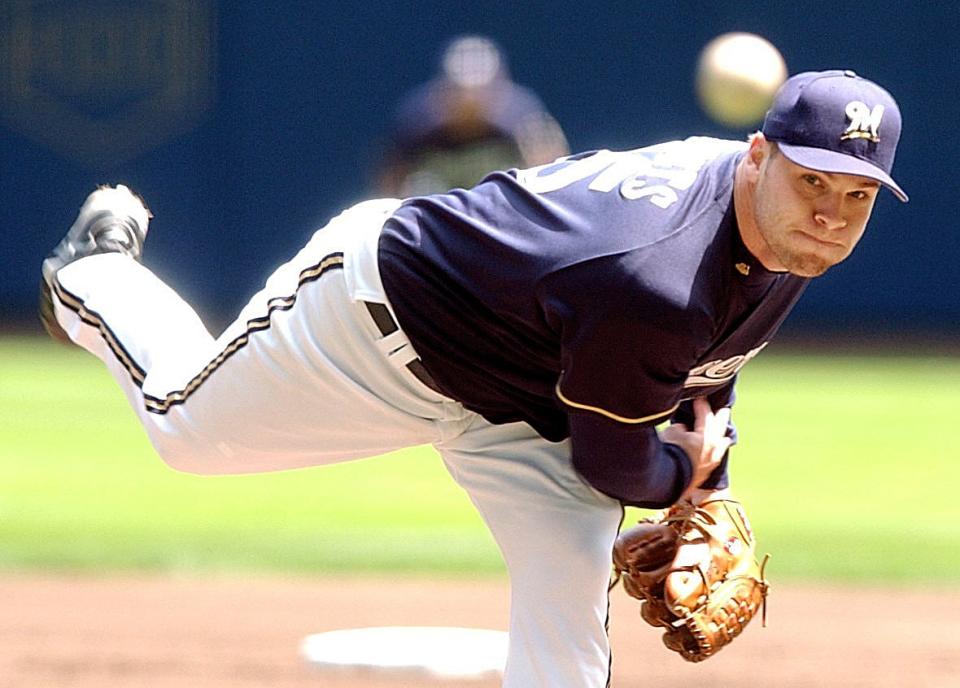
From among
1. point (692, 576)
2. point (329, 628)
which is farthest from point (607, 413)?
point (329, 628)

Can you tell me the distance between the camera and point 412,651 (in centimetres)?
516

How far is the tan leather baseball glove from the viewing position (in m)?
3.84

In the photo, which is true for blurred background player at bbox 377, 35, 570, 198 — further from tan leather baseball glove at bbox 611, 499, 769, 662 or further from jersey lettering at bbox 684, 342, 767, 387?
jersey lettering at bbox 684, 342, 767, 387

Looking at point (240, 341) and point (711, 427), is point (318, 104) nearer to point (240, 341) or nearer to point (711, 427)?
point (240, 341)

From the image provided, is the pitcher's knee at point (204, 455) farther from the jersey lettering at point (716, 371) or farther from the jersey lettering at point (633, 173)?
the jersey lettering at point (716, 371)

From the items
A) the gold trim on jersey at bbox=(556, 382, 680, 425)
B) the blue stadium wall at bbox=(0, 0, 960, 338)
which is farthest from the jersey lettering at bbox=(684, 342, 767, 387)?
the blue stadium wall at bbox=(0, 0, 960, 338)

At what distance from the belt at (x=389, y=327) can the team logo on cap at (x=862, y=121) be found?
101 centimetres

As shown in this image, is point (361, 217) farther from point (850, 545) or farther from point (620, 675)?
point (850, 545)

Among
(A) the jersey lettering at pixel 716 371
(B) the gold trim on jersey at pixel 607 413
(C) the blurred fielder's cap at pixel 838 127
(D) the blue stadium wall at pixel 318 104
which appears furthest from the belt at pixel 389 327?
(D) the blue stadium wall at pixel 318 104

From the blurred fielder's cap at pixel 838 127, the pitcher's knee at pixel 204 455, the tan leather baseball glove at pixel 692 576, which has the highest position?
the blurred fielder's cap at pixel 838 127

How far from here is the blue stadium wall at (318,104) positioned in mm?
13984

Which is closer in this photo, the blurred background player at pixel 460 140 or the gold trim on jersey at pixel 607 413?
the gold trim on jersey at pixel 607 413

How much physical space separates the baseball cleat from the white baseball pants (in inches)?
11.8

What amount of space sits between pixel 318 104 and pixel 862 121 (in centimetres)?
1137
